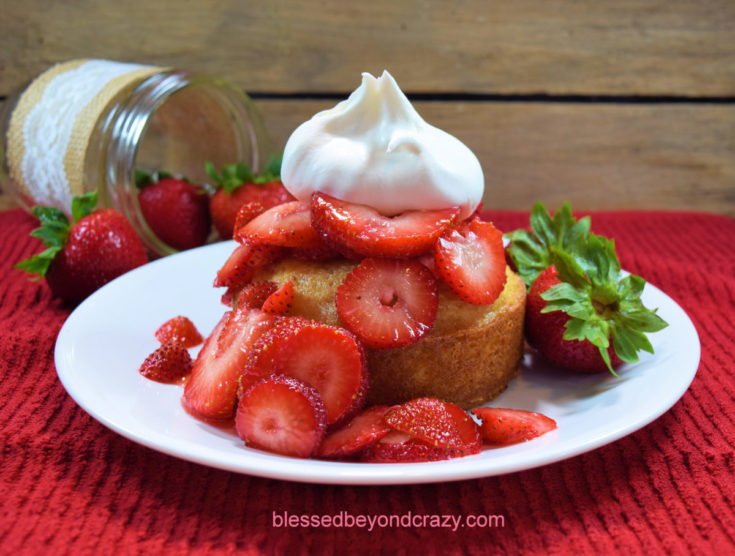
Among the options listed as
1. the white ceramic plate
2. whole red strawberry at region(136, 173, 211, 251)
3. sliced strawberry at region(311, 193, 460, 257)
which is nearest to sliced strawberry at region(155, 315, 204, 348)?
the white ceramic plate

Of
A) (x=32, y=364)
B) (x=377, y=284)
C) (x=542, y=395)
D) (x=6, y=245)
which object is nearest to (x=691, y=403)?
(x=542, y=395)

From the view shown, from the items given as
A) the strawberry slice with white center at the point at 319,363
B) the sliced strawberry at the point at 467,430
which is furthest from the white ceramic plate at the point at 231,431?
the strawberry slice with white center at the point at 319,363

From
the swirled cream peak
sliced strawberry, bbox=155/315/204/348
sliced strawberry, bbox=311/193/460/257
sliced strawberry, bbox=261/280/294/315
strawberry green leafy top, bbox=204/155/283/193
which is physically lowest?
strawberry green leafy top, bbox=204/155/283/193

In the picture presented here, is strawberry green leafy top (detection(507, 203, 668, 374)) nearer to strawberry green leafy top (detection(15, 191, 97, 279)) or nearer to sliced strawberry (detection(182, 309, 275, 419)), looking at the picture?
sliced strawberry (detection(182, 309, 275, 419))

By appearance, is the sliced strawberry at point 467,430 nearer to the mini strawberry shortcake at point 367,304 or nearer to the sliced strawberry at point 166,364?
the mini strawberry shortcake at point 367,304

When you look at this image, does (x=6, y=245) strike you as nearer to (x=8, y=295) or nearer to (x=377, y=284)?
(x=8, y=295)

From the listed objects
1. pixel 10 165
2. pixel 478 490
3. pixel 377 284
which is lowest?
pixel 10 165
